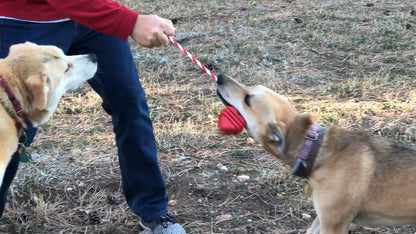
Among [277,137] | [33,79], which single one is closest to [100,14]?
[33,79]

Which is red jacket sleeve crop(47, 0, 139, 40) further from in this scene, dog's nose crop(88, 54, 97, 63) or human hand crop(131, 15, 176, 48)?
dog's nose crop(88, 54, 97, 63)

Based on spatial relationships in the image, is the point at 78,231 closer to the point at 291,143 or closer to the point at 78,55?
the point at 78,55

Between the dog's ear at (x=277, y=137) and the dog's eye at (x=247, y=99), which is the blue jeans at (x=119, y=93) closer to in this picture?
the dog's eye at (x=247, y=99)

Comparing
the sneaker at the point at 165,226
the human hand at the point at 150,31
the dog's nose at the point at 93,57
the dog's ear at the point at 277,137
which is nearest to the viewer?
the human hand at the point at 150,31

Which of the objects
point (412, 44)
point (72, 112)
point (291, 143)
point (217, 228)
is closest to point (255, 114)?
point (291, 143)

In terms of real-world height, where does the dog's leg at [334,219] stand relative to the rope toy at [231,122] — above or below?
below

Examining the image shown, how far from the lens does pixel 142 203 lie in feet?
12.9

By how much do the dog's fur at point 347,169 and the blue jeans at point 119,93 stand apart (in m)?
0.88

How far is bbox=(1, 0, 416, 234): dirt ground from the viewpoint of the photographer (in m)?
4.20

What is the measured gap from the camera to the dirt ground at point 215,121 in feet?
13.8

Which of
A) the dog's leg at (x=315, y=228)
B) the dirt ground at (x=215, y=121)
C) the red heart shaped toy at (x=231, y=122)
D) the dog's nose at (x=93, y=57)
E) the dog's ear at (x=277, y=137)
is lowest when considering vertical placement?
the dirt ground at (x=215, y=121)

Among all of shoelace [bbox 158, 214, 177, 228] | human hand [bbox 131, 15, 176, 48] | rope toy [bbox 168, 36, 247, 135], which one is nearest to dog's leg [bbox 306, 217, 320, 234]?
rope toy [bbox 168, 36, 247, 135]

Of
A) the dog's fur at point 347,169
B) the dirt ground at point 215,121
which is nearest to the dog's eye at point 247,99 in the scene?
the dog's fur at point 347,169

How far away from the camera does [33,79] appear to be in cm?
319
